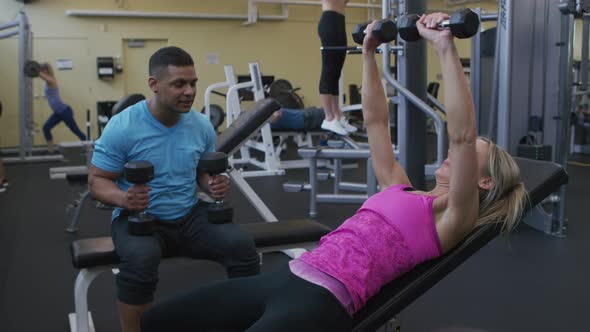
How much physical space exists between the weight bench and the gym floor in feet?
0.88

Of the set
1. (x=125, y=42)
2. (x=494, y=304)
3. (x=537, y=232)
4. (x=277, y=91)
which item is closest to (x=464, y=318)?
(x=494, y=304)

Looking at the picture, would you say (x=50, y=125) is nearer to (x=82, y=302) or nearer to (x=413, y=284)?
(x=82, y=302)

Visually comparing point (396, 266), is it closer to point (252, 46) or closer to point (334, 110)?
point (334, 110)

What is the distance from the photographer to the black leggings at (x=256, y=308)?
117cm

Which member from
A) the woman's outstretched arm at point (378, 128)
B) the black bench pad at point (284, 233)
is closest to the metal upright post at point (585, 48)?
the black bench pad at point (284, 233)

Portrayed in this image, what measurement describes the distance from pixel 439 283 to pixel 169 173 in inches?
50.0

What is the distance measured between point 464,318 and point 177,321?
119 cm

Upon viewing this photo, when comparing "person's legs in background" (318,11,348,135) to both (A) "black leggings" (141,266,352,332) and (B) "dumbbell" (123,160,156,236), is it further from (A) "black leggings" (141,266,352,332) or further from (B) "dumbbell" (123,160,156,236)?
(A) "black leggings" (141,266,352,332)

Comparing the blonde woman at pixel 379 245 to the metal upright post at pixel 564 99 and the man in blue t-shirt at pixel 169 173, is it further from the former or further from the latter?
the metal upright post at pixel 564 99

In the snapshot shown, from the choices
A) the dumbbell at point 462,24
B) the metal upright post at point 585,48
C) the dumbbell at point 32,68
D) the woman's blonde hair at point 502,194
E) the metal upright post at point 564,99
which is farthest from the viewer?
the dumbbell at point 32,68

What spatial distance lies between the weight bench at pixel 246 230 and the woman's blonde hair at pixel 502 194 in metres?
0.82

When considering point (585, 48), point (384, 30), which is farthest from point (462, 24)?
point (585, 48)

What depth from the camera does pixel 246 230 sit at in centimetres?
202

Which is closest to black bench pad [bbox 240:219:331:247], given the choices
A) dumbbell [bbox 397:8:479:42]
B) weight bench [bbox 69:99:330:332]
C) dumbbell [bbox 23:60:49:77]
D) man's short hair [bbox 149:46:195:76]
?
weight bench [bbox 69:99:330:332]
